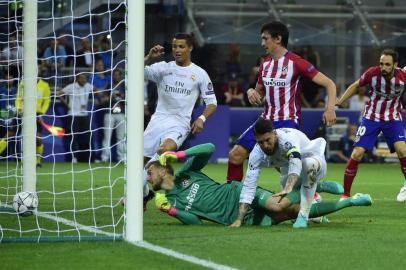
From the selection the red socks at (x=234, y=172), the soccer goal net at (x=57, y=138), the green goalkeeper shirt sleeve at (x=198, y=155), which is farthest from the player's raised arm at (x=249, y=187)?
the red socks at (x=234, y=172)

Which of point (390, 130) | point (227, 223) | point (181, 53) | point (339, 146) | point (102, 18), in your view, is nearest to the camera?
point (227, 223)

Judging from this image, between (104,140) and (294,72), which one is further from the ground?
(294,72)

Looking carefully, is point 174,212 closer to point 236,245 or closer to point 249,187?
point 249,187

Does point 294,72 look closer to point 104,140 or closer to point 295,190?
point 295,190

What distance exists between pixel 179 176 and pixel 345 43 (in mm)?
16356

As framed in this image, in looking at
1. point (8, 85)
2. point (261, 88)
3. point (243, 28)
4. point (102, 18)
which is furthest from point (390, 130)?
point (243, 28)

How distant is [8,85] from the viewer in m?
14.4

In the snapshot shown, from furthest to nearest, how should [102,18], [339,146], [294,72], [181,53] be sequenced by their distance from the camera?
[339,146] → [102,18] → [181,53] → [294,72]

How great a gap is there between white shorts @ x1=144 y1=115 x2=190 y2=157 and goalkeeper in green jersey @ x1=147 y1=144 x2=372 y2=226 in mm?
1561

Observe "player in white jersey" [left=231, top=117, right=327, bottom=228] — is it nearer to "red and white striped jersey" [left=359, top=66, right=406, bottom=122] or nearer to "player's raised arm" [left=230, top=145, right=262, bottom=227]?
"player's raised arm" [left=230, top=145, right=262, bottom=227]

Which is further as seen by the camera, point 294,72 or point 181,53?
point 181,53

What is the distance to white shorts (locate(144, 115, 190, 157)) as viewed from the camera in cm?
1202

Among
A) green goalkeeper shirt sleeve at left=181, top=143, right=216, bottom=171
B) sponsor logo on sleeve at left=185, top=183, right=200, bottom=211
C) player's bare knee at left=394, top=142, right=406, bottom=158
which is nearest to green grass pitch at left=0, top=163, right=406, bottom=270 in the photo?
sponsor logo on sleeve at left=185, top=183, right=200, bottom=211

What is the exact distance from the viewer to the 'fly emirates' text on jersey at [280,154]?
9.97 m
